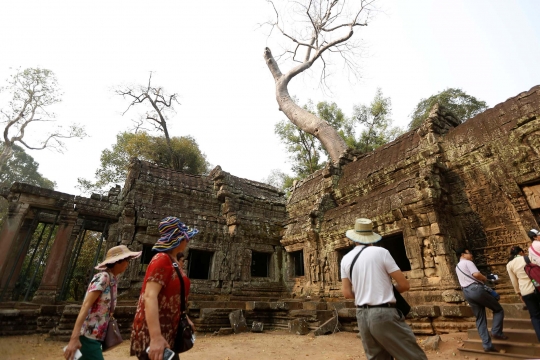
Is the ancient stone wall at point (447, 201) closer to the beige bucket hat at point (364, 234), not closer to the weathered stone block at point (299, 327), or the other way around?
the weathered stone block at point (299, 327)

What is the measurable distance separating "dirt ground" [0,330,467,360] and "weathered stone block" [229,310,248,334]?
62 centimetres

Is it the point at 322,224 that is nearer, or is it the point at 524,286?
the point at 524,286

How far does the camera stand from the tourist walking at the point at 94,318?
218 centimetres

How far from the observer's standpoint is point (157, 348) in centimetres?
177

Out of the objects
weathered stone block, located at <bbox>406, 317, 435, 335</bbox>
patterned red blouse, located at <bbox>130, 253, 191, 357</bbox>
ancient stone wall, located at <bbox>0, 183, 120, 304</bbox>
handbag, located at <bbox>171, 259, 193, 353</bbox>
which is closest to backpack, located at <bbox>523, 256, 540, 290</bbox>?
weathered stone block, located at <bbox>406, 317, 435, 335</bbox>

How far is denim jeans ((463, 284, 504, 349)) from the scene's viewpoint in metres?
4.25

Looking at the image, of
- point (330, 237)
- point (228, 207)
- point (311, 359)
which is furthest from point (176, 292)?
point (228, 207)

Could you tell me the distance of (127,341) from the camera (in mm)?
7012

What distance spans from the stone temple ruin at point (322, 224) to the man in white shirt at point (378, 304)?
4527 millimetres

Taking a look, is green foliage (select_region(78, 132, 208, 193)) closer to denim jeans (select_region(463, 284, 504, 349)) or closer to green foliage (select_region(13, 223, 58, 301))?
green foliage (select_region(13, 223, 58, 301))

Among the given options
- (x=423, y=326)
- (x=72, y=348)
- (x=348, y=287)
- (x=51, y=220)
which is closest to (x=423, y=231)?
(x=423, y=326)

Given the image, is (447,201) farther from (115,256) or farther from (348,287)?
(115,256)

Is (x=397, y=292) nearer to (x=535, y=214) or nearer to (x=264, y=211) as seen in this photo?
(x=535, y=214)

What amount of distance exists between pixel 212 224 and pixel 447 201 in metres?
8.12
